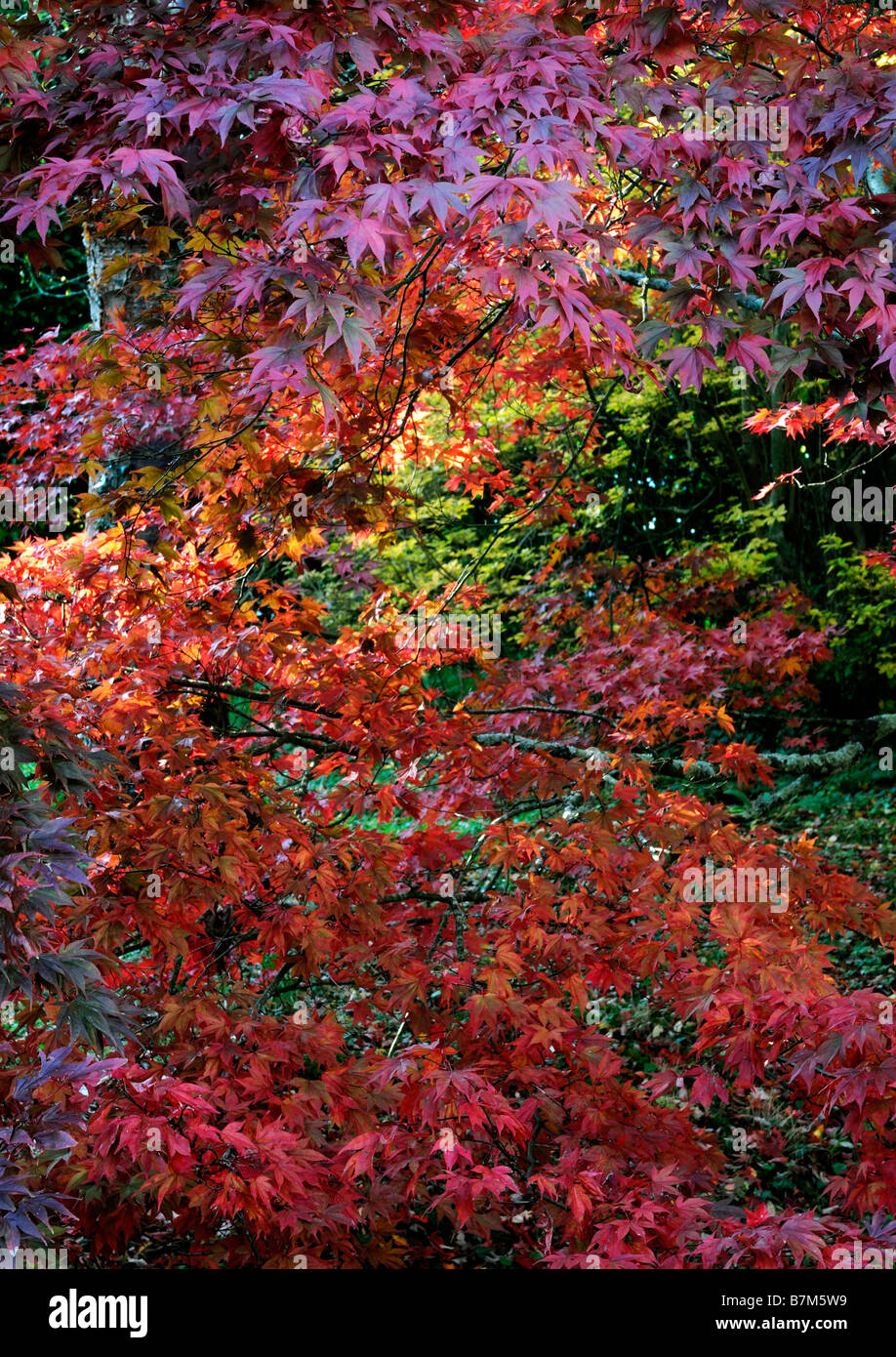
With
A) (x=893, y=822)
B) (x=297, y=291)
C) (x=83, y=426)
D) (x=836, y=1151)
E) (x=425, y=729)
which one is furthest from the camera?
(x=893, y=822)

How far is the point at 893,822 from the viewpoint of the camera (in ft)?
28.2

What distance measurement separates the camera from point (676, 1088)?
6035 mm

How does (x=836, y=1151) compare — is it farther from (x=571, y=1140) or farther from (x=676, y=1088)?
(x=571, y=1140)

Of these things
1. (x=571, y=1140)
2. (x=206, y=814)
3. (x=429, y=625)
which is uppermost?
(x=429, y=625)

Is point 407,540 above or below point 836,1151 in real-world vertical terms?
above

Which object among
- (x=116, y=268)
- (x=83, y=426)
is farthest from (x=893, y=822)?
(x=116, y=268)

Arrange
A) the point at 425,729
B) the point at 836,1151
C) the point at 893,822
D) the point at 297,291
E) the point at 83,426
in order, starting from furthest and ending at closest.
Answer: the point at 893,822
the point at 83,426
the point at 836,1151
the point at 425,729
the point at 297,291

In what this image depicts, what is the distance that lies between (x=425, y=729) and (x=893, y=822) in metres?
5.68

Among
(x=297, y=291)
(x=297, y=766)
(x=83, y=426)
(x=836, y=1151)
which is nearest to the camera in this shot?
(x=297, y=291)
